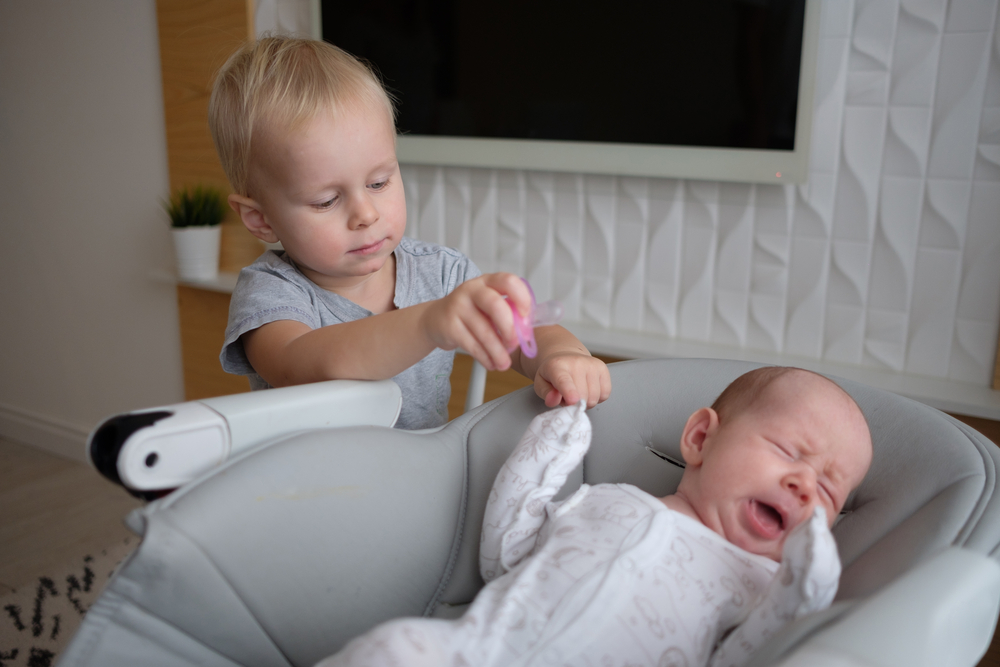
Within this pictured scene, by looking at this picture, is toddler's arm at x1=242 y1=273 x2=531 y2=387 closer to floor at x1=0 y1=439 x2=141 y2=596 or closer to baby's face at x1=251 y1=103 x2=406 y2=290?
baby's face at x1=251 y1=103 x2=406 y2=290

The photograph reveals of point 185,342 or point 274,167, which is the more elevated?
point 274,167

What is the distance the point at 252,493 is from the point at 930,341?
1278 mm

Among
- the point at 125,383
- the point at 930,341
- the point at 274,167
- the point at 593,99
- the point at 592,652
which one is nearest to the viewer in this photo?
the point at 592,652

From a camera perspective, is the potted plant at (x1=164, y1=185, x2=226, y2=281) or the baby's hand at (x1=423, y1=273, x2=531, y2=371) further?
the potted plant at (x1=164, y1=185, x2=226, y2=281)

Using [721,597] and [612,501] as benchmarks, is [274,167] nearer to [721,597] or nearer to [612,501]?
[612,501]

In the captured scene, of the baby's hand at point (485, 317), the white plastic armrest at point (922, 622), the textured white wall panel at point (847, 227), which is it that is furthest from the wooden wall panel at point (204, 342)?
the white plastic armrest at point (922, 622)

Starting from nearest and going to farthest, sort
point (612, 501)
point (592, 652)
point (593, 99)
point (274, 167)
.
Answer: point (592, 652) → point (612, 501) → point (274, 167) → point (593, 99)

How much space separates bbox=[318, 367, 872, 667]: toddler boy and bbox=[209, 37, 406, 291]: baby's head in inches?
12.7

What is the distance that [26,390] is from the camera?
2.69 meters

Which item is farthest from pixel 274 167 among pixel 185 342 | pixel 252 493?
pixel 185 342

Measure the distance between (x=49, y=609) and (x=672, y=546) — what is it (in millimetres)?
1556

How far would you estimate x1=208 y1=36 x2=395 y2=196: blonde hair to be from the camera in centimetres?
85

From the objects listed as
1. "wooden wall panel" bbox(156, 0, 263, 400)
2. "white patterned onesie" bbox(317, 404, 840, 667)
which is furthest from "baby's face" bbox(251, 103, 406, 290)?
"wooden wall panel" bbox(156, 0, 263, 400)

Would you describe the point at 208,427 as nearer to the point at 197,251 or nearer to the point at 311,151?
the point at 311,151
